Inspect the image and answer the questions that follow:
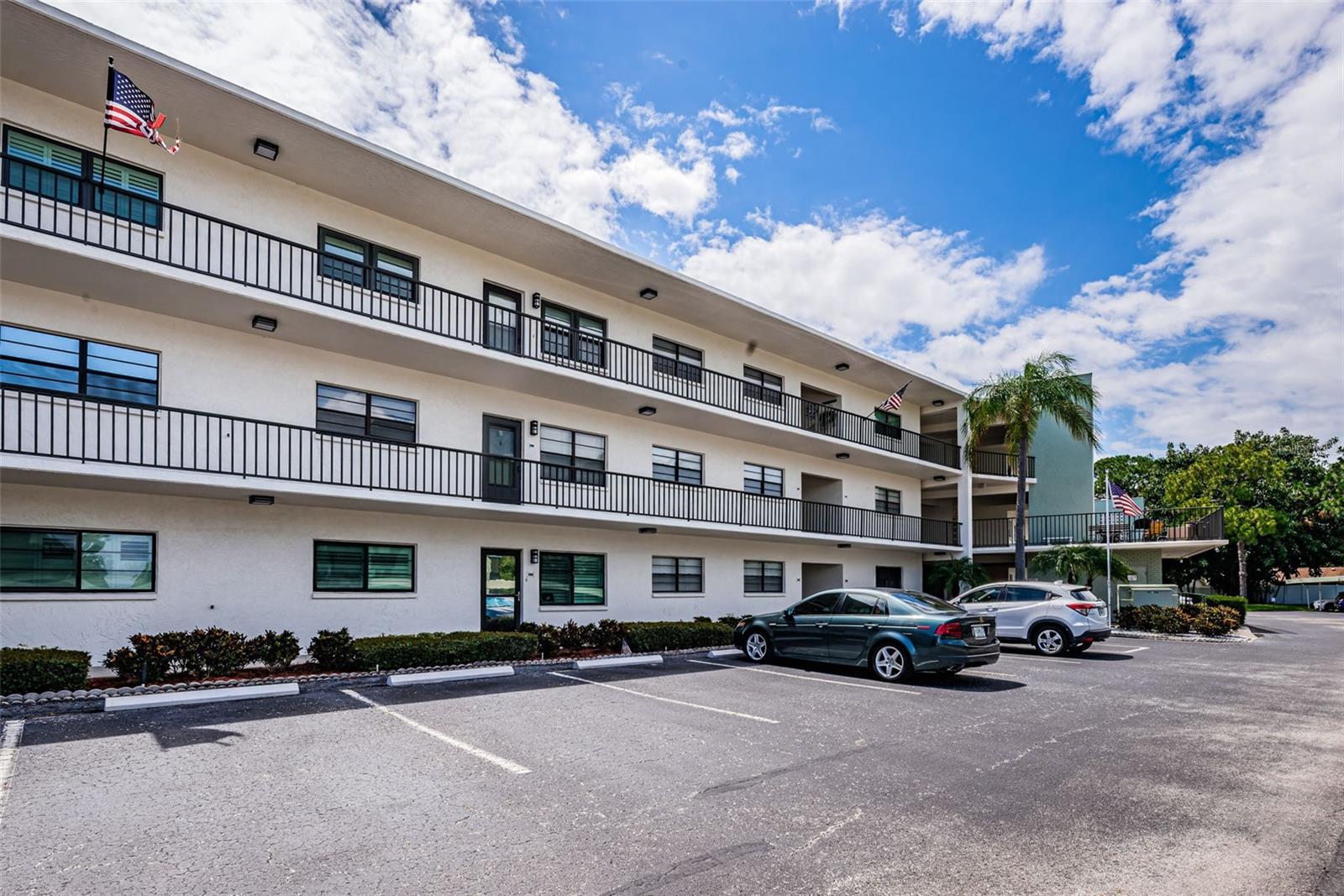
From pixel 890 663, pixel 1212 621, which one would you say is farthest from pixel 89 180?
pixel 1212 621

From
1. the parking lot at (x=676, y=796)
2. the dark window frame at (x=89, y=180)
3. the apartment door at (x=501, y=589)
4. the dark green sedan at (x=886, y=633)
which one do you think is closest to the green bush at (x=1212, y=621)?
the parking lot at (x=676, y=796)

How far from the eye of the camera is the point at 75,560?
11883mm

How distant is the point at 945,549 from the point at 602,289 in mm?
17285

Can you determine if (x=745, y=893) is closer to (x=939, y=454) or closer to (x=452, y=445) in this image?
(x=452, y=445)

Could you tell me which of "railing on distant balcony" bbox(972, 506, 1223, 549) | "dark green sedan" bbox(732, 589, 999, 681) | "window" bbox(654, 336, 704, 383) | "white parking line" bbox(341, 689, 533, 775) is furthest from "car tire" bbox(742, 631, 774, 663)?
"railing on distant balcony" bbox(972, 506, 1223, 549)

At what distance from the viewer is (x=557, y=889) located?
4535 mm

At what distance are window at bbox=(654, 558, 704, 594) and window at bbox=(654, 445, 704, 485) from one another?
225 centimetres

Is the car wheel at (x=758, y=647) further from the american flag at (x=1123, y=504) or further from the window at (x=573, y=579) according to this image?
the american flag at (x=1123, y=504)

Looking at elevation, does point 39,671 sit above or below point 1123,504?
below

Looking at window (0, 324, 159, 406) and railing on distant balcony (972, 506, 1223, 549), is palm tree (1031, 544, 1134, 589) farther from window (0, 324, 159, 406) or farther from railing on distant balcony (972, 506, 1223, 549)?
window (0, 324, 159, 406)

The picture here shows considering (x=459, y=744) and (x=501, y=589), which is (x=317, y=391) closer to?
(x=501, y=589)

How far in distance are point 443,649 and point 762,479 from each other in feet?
42.6

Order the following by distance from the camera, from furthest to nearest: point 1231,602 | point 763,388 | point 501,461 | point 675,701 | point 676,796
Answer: point 1231,602, point 763,388, point 501,461, point 675,701, point 676,796

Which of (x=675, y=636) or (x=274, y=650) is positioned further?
(x=675, y=636)
